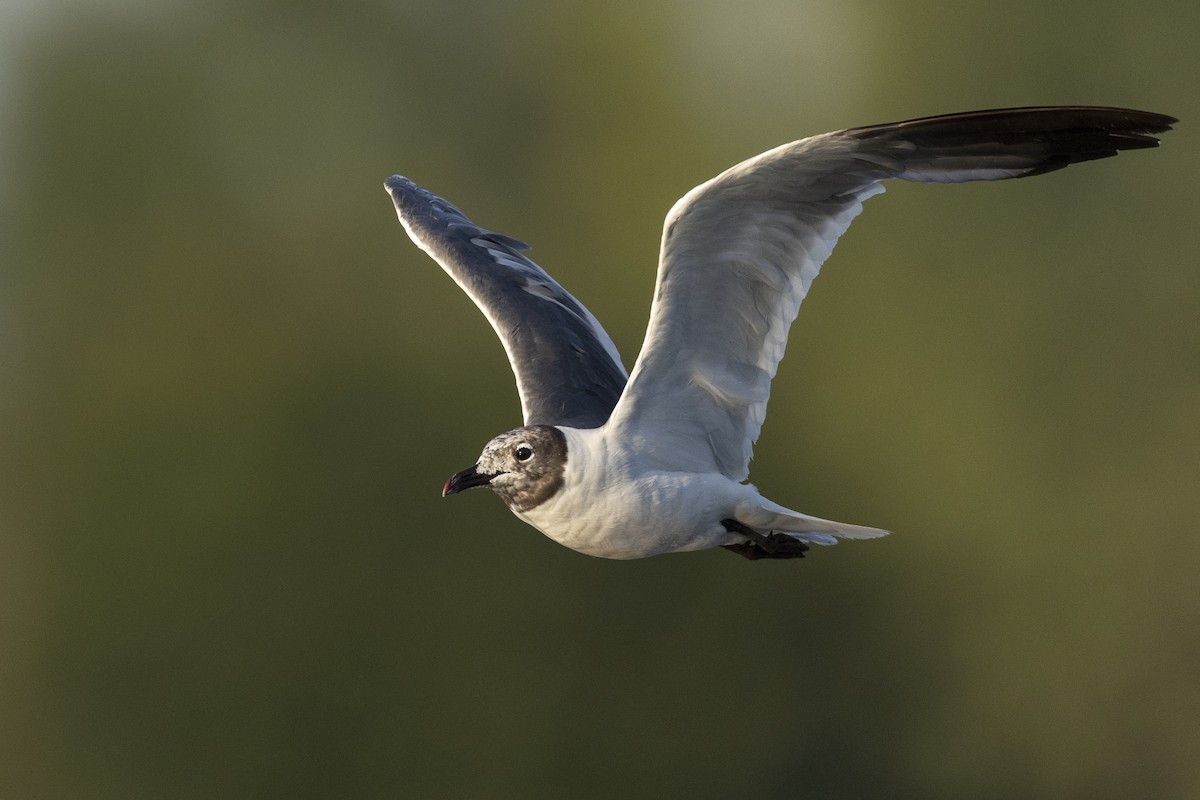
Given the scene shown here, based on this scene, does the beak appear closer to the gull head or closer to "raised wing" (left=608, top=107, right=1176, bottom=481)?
the gull head

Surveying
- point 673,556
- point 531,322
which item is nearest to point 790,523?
point 531,322

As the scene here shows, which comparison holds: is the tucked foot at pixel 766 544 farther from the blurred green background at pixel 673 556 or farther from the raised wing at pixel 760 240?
the blurred green background at pixel 673 556

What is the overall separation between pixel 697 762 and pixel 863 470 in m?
5.26

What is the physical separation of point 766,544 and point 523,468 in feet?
3.39

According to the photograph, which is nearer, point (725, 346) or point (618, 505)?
point (618, 505)

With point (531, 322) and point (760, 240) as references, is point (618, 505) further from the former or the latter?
point (531, 322)

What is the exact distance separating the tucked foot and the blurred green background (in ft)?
53.0

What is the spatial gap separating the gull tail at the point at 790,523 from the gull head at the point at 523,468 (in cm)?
76

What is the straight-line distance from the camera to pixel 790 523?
604 centimetres

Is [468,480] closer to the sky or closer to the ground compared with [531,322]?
closer to the ground

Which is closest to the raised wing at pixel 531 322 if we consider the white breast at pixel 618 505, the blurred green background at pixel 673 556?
the white breast at pixel 618 505

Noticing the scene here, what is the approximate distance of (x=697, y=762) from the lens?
22891mm

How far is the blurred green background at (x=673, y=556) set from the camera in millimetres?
22672

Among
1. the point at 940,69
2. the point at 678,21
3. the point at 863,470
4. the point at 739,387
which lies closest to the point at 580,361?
the point at 739,387
